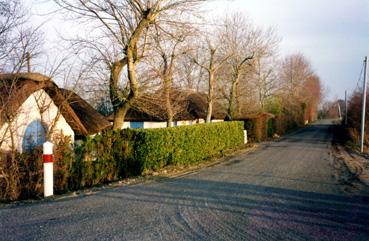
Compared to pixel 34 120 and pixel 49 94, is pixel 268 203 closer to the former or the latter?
pixel 34 120

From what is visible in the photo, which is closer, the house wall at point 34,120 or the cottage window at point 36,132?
the house wall at point 34,120

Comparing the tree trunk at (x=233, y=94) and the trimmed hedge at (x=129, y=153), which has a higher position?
the tree trunk at (x=233, y=94)

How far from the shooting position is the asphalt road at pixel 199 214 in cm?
528

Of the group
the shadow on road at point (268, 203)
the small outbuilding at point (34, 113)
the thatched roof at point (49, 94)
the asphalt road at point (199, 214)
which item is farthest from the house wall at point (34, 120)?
the shadow on road at point (268, 203)

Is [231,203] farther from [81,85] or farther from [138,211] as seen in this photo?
[81,85]

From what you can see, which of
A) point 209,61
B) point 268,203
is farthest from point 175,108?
point 268,203

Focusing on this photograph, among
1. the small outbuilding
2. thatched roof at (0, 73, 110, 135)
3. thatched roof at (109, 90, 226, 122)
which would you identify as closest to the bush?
the small outbuilding

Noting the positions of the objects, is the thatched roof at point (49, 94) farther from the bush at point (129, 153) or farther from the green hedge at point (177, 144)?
the green hedge at point (177, 144)

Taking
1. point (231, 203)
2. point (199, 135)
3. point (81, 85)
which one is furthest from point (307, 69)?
point (231, 203)

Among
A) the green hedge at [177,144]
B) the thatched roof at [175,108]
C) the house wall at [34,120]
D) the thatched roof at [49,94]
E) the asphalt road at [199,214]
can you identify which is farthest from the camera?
the thatched roof at [175,108]

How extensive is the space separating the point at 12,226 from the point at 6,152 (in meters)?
4.15

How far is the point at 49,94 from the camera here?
14883mm

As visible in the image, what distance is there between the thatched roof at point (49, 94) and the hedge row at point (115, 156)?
1.95 metres

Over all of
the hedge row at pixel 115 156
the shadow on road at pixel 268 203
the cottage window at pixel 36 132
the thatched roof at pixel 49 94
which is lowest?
the shadow on road at pixel 268 203
